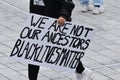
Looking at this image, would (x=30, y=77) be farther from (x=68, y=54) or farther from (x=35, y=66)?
(x=68, y=54)

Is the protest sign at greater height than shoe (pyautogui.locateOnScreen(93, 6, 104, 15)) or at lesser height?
greater

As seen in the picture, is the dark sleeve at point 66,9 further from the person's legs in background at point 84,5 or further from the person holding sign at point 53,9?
the person's legs in background at point 84,5

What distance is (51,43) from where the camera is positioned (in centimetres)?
555

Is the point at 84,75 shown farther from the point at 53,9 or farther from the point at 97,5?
the point at 97,5

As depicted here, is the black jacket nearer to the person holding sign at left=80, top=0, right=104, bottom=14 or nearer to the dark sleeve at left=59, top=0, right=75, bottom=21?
the dark sleeve at left=59, top=0, right=75, bottom=21

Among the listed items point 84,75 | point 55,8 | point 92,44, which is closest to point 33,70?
point 84,75

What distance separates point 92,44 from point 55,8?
2.44 meters

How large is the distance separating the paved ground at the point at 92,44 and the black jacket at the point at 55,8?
113 cm

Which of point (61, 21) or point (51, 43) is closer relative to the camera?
point (61, 21)

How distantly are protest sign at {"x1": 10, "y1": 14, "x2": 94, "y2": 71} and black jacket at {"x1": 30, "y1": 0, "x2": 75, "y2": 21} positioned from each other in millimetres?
138

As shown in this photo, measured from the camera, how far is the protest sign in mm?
5480

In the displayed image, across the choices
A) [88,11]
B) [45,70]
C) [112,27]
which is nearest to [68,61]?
[45,70]

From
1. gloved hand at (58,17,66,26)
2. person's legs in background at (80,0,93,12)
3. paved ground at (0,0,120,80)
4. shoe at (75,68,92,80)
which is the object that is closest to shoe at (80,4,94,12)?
person's legs in background at (80,0,93,12)

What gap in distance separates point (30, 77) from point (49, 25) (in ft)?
2.67
